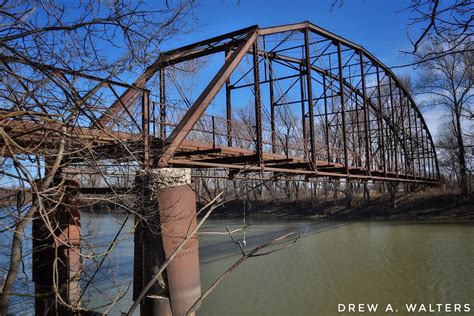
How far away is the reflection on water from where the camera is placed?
12.6m

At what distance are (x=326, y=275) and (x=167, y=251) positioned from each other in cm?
1007

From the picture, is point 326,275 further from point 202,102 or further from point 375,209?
point 375,209

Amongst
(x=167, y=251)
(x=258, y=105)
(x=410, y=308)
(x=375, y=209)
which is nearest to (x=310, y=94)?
(x=258, y=105)

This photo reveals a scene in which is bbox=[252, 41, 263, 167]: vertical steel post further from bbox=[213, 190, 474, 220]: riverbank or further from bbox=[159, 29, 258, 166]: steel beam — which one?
bbox=[213, 190, 474, 220]: riverbank

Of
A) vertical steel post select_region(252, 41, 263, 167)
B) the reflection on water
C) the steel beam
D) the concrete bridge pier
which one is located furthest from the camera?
the reflection on water

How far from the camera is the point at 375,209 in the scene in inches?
1650

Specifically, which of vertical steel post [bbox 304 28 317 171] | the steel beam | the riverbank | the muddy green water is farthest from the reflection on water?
the riverbank

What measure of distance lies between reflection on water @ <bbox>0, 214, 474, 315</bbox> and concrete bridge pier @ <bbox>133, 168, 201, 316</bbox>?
644mm

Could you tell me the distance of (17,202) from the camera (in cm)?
358

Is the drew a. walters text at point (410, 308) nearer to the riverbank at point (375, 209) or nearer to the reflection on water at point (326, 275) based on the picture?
the reflection on water at point (326, 275)

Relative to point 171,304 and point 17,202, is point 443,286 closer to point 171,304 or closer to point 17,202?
point 171,304

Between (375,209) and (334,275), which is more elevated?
(375,209)

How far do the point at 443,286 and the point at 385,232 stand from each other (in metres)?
15.2

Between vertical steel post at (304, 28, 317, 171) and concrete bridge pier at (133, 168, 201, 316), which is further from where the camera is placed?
vertical steel post at (304, 28, 317, 171)
